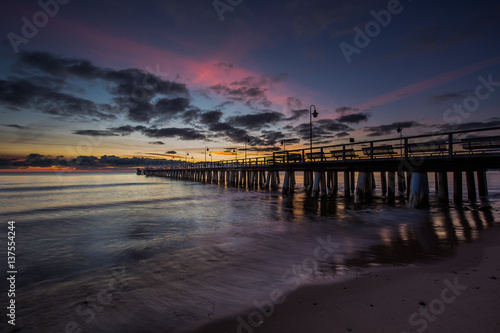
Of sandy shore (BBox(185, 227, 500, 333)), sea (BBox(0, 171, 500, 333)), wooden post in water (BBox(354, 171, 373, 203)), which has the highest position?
wooden post in water (BBox(354, 171, 373, 203))

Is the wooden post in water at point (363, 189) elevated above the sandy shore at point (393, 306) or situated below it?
above

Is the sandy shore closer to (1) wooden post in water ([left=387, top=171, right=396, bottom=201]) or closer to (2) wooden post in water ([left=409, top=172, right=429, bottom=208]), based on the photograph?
(2) wooden post in water ([left=409, top=172, right=429, bottom=208])

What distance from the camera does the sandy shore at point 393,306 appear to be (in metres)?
2.87

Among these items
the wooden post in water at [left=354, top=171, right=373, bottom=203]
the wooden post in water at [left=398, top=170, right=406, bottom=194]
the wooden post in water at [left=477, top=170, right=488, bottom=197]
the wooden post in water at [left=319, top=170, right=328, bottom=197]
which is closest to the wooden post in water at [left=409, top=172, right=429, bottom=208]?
the wooden post in water at [left=354, top=171, right=373, bottom=203]

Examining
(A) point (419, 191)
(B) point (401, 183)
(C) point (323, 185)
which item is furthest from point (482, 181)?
(C) point (323, 185)

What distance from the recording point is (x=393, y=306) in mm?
3307

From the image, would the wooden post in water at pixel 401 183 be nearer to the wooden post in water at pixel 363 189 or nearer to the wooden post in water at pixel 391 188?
the wooden post in water at pixel 391 188

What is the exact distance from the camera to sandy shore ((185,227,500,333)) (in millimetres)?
2873

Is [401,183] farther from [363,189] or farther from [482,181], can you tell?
[363,189]

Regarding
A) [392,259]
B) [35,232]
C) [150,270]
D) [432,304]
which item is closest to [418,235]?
→ [392,259]

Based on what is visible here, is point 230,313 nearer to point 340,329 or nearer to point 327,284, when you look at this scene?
point 340,329

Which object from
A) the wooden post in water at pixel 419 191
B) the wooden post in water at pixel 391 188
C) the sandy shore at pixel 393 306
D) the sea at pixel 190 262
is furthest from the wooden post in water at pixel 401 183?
the sandy shore at pixel 393 306

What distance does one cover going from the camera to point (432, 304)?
326 cm

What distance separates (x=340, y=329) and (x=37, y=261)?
8.51 metres
